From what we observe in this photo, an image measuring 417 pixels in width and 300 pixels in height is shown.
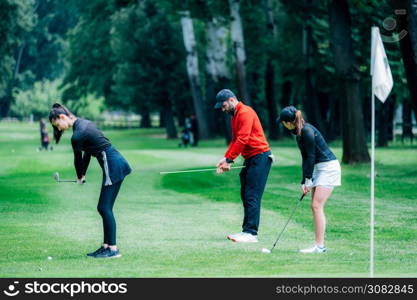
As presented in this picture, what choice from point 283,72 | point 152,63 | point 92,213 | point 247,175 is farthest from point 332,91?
point 247,175

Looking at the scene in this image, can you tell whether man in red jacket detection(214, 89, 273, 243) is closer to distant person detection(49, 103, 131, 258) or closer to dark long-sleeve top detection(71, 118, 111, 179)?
distant person detection(49, 103, 131, 258)

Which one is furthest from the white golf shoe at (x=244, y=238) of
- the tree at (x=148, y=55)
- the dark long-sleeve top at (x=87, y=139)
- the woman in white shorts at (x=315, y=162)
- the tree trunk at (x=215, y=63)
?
the tree at (x=148, y=55)

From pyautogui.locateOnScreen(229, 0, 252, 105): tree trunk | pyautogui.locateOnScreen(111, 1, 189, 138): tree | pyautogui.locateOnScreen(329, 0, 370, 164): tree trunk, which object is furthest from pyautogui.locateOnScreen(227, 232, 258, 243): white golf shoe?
pyautogui.locateOnScreen(111, 1, 189, 138): tree

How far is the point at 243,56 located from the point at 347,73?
55.9ft

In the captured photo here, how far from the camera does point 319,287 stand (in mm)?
10695

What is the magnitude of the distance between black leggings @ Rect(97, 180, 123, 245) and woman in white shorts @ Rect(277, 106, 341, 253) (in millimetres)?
2307

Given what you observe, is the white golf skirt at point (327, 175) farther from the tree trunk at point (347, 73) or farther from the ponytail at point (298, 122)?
the tree trunk at point (347, 73)

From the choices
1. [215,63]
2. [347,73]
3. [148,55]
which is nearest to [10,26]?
[148,55]

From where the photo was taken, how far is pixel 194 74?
214 feet

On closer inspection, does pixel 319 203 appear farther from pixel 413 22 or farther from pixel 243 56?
pixel 243 56

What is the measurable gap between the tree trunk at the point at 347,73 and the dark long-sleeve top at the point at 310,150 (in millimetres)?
20598

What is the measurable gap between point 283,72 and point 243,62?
300 inches

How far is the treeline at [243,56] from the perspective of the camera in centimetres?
3503

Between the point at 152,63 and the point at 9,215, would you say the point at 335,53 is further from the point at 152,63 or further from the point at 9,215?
the point at 152,63
